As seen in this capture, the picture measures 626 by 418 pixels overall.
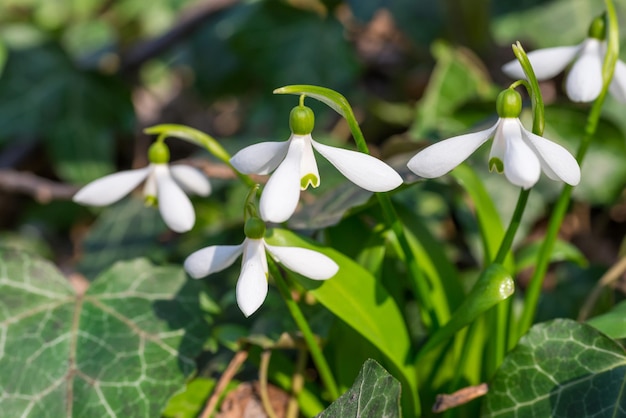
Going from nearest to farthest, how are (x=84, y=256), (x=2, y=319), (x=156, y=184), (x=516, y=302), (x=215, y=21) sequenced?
(x=156, y=184)
(x=2, y=319)
(x=516, y=302)
(x=84, y=256)
(x=215, y=21)

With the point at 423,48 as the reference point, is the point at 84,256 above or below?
below

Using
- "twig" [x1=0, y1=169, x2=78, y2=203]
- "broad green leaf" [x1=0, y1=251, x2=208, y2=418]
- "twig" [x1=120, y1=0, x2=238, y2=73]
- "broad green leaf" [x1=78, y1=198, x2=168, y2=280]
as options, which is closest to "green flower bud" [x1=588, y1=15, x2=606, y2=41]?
"broad green leaf" [x1=0, y1=251, x2=208, y2=418]

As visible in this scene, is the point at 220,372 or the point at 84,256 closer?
the point at 220,372

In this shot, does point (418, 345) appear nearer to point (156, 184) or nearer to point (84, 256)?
point (156, 184)

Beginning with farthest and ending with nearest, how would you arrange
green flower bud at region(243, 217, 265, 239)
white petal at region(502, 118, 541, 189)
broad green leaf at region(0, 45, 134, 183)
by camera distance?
broad green leaf at region(0, 45, 134, 183)
green flower bud at region(243, 217, 265, 239)
white petal at region(502, 118, 541, 189)

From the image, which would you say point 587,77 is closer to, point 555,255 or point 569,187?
point 569,187

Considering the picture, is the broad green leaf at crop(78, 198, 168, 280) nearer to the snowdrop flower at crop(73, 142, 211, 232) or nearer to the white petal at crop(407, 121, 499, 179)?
the snowdrop flower at crop(73, 142, 211, 232)

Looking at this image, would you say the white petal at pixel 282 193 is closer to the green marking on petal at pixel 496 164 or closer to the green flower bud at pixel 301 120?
the green flower bud at pixel 301 120

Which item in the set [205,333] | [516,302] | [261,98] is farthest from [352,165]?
[261,98]
